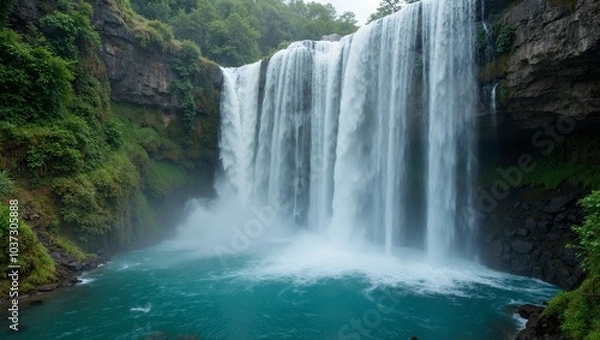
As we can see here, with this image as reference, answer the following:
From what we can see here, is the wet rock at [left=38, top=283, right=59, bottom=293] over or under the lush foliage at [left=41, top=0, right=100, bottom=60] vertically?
under

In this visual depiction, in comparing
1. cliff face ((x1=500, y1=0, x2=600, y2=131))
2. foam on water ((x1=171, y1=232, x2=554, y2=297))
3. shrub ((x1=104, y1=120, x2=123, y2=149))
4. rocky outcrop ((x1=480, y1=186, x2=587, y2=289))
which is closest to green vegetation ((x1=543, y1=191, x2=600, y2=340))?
foam on water ((x1=171, y1=232, x2=554, y2=297))

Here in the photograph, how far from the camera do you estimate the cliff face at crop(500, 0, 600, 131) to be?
11.1m

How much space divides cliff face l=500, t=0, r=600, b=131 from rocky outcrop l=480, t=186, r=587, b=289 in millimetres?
3049

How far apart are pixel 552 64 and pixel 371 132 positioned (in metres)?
8.89

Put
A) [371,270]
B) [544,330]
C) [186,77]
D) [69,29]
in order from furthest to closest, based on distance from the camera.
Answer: [186,77] → [69,29] → [371,270] → [544,330]

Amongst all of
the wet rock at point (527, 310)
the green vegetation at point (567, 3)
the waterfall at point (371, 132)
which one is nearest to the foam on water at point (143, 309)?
the waterfall at point (371, 132)

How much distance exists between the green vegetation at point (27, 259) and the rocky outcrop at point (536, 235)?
56.7ft

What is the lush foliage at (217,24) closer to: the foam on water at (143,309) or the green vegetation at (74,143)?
the green vegetation at (74,143)

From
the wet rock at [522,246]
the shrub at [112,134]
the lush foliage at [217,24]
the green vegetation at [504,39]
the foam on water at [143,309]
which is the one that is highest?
the lush foliage at [217,24]

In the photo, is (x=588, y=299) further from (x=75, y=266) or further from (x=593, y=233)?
(x=75, y=266)

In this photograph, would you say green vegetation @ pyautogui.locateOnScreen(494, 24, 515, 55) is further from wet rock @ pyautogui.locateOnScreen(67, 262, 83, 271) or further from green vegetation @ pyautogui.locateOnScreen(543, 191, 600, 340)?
wet rock @ pyautogui.locateOnScreen(67, 262, 83, 271)

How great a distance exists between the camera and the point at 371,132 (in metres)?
19.5

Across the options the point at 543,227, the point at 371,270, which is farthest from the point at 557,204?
the point at 371,270

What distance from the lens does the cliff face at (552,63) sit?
11078mm
